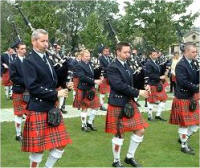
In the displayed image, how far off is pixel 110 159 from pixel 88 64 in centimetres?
311

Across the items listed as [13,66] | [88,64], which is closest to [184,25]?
[88,64]

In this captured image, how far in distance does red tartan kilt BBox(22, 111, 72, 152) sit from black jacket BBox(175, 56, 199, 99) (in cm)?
292

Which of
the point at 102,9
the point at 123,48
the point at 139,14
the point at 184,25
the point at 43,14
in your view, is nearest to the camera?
the point at 123,48

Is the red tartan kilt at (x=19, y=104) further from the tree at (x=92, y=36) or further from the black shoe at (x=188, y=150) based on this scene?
the tree at (x=92, y=36)

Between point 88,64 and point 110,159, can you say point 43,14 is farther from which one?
point 110,159

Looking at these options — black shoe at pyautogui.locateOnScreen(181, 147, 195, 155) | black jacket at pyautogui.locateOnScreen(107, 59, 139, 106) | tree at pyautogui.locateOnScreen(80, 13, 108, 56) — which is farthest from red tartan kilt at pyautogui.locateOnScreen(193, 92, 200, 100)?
tree at pyautogui.locateOnScreen(80, 13, 108, 56)

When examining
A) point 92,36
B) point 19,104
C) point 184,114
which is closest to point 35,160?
point 19,104

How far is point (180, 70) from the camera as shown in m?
7.48

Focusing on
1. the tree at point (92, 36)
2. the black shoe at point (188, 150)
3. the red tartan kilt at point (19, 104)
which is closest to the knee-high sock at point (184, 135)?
the black shoe at point (188, 150)

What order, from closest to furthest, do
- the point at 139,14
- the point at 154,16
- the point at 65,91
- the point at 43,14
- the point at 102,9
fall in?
the point at 65,91
the point at 43,14
the point at 154,16
the point at 139,14
the point at 102,9

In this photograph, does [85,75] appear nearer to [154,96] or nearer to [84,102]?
[84,102]

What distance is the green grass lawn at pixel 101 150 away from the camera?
6848mm

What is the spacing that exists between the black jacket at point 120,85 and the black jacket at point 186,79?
125 centimetres

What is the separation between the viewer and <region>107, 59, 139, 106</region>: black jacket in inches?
249
